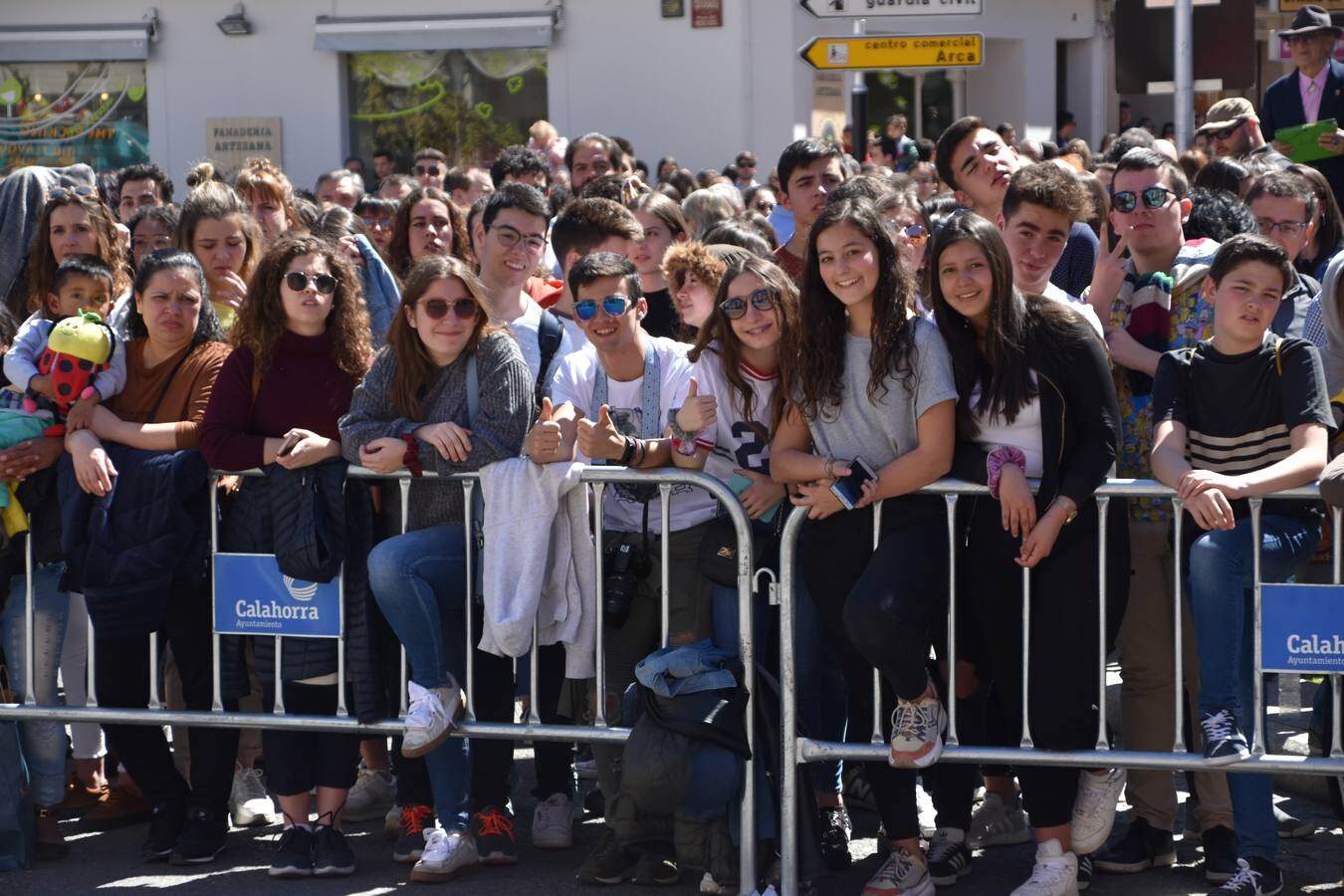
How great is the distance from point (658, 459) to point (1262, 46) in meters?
28.8

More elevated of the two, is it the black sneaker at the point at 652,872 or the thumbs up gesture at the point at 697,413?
the thumbs up gesture at the point at 697,413

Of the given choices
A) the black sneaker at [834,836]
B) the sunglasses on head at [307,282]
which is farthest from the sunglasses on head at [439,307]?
the black sneaker at [834,836]

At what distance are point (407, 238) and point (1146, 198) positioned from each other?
3.31 meters

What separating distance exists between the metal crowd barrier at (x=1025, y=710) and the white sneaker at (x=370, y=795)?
5.73 feet

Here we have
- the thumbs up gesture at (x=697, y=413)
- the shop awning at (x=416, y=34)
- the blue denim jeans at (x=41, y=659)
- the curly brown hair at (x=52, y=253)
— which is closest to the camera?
the thumbs up gesture at (x=697, y=413)

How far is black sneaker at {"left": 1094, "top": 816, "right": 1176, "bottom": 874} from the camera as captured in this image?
542cm

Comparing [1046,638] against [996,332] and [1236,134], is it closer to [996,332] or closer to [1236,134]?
[996,332]

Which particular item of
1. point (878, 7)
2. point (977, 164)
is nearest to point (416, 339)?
point (977, 164)

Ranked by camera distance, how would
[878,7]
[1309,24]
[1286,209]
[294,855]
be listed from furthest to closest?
[878,7]
[1309,24]
[1286,209]
[294,855]

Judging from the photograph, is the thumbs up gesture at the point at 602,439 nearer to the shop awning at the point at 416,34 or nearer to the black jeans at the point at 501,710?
the black jeans at the point at 501,710

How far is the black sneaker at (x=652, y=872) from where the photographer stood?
213 inches

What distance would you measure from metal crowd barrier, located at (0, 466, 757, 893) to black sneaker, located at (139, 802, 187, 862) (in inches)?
12.6

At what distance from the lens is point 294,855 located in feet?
18.2

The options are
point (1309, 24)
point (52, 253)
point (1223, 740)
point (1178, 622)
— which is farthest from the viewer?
point (1309, 24)
